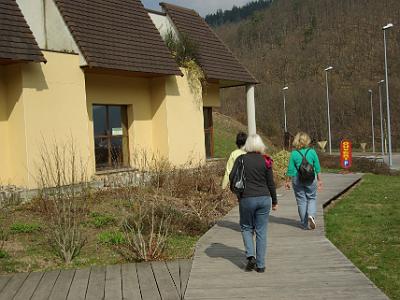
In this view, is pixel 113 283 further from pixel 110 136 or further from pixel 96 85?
pixel 110 136

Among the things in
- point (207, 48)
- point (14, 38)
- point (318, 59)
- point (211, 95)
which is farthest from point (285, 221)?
point (318, 59)

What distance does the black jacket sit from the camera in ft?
21.6

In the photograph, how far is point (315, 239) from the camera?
8.33 m

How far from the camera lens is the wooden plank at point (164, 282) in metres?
5.92

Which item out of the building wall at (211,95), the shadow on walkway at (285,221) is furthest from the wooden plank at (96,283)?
the building wall at (211,95)

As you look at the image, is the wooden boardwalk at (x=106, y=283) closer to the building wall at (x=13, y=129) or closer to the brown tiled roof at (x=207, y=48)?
the building wall at (x=13, y=129)

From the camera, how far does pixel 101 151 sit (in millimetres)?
16156

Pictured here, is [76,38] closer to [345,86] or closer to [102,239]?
[102,239]

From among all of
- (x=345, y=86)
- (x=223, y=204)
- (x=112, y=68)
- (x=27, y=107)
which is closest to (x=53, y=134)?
(x=27, y=107)

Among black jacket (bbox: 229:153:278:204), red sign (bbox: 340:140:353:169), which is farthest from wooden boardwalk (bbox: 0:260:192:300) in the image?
red sign (bbox: 340:140:353:169)

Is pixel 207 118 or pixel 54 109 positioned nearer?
pixel 54 109

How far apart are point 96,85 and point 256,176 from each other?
33.2ft

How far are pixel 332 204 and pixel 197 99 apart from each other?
24.8ft

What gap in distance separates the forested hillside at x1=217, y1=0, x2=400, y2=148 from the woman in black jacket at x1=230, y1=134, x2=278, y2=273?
58160mm
